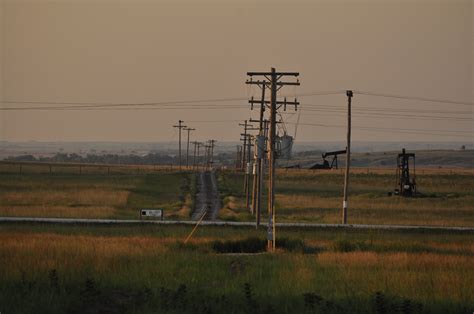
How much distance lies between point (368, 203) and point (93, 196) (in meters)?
25.1

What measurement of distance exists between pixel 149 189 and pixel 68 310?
244 ft

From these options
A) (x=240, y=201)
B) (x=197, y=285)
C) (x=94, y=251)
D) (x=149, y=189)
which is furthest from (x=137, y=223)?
(x=149, y=189)

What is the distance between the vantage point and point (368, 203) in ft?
263

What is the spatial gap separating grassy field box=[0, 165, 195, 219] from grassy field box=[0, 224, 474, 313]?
20798mm

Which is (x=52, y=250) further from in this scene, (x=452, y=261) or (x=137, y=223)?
(x=137, y=223)

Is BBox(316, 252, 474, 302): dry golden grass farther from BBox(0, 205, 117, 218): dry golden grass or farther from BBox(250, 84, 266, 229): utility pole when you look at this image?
BBox(0, 205, 117, 218): dry golden grass

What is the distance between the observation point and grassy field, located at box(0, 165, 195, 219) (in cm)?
5912

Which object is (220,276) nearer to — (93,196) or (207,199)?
(93,196)

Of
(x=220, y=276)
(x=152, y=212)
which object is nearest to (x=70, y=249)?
(x=220, y=276)

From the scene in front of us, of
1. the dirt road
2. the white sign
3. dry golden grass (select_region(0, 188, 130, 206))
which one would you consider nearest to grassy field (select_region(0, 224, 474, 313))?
the white sign

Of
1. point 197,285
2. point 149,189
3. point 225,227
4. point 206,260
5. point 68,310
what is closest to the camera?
point 68,310

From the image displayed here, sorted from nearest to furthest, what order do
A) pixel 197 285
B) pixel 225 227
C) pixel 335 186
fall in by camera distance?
1. pixel 197 285
2. pixel 225 227
3. pixel 335 186

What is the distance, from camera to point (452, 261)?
97.4 ft

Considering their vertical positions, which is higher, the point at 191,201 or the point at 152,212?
the point at 152,212
